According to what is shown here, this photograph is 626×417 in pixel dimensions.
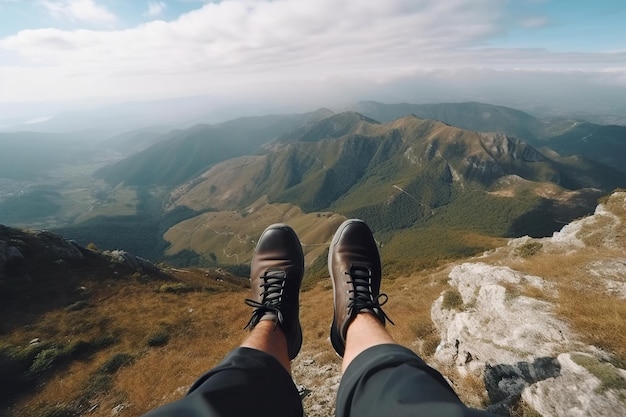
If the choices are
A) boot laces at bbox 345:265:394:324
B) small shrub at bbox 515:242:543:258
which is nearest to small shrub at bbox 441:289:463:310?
boot laces at bbox 345:265:394:324

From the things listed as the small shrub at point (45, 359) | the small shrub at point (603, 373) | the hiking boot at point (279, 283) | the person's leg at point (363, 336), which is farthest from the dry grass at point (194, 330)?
the hiking boot at point (279, 283)

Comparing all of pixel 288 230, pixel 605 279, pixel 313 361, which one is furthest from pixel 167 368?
pixel 605 279

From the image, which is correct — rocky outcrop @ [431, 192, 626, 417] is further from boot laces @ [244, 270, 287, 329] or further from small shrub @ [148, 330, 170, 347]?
small shrub @ [148, 330, 170, 347]

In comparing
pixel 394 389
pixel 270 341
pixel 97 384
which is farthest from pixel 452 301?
pixel 97 384

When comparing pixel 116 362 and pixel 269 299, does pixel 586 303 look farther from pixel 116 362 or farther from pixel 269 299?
pixel 116 362

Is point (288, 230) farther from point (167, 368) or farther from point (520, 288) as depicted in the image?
point (167, 368)

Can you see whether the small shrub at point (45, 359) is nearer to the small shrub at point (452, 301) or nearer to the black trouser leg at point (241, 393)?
the black trouser leg at point (241, 393)
